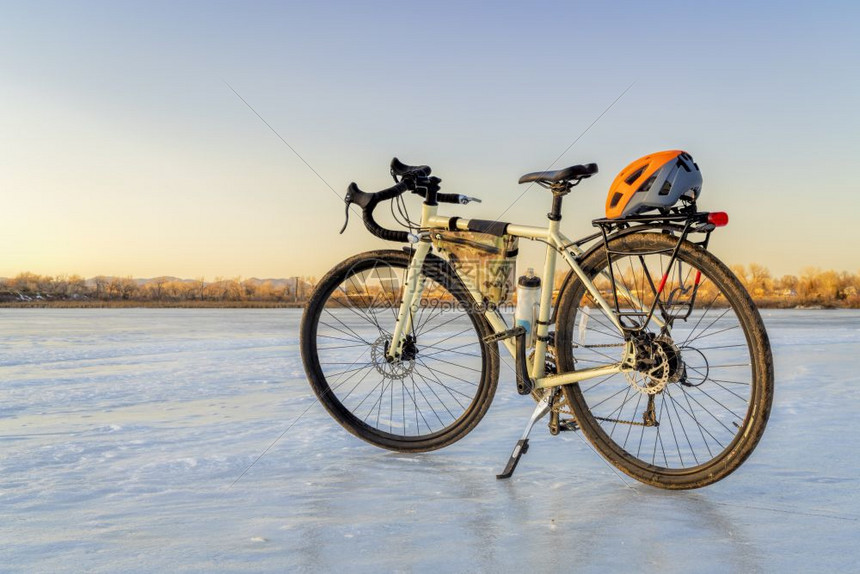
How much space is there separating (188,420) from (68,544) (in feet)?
5.72

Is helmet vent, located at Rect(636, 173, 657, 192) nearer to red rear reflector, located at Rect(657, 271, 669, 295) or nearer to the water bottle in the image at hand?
red rear reflector, located at Rect(657, 271, 669, 295)

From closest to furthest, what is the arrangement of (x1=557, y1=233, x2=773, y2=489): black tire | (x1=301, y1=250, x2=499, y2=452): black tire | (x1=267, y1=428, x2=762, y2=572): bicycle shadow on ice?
(x1=267, y1=428, x2=762, y2=572): bicycle shadow on ice < (x1=557, y1=233, x2=773, y2=489): black tire < (x1=301, y1=250, x2=499, y2=452): black tire

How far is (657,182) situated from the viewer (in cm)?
236

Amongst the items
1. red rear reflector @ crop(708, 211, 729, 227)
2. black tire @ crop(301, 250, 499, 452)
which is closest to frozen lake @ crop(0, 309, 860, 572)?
black tire @ crop(301, 250, 499, 452)

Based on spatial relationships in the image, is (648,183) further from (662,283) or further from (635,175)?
(662,283)

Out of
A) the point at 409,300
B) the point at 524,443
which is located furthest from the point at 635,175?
the point at 409,300

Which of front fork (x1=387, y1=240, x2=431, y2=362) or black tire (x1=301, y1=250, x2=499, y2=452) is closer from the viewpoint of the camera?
black tire (x1=301, y1=250, x2=499, y2=452)

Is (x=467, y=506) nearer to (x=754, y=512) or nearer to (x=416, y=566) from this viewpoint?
(x=416, y=566)

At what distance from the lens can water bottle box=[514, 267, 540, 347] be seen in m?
2.89

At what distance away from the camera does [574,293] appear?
2.74m

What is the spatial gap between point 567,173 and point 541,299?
1.92ft

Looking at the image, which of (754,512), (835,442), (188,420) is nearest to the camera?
(754,512)

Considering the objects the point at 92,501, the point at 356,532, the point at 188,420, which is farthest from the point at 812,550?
the point at 188,420

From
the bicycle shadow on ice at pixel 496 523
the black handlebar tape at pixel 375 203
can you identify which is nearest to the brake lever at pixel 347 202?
the black handlebar tape at pixel 375 203
